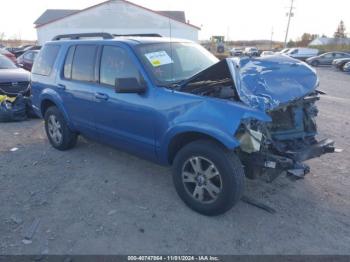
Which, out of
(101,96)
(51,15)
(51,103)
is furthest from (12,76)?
(51,15)

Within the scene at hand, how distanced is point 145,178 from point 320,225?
2.27 metres

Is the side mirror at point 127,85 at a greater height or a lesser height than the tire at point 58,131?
greater

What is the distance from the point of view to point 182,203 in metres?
3.95

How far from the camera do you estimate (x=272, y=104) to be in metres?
3.40

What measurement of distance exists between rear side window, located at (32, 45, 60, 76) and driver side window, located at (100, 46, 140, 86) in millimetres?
1426

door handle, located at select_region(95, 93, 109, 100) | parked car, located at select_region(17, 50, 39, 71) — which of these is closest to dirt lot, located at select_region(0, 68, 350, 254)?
door handle, located at select_region(95, 93, 109, 100)

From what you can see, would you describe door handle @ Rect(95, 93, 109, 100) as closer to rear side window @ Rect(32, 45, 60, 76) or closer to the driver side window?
the driver side window

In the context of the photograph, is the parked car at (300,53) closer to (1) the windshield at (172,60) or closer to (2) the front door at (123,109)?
(1) the windshield at (172,60)

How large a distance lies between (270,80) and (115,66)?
6.45 ft

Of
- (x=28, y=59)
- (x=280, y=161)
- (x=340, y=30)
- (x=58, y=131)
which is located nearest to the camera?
(x=280, y=161)

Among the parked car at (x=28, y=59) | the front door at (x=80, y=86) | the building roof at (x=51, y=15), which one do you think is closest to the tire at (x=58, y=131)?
the front door at (x=80, y=86)

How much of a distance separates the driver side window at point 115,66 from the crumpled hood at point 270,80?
1199mm

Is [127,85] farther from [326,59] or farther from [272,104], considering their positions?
[326,59]

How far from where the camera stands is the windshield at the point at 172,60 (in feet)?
13.3
